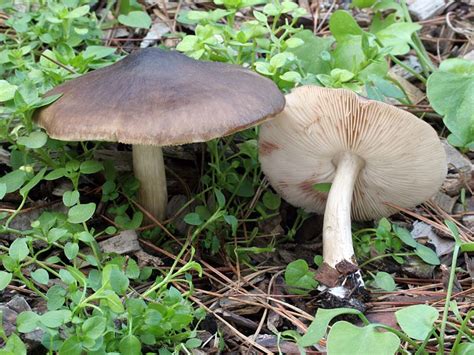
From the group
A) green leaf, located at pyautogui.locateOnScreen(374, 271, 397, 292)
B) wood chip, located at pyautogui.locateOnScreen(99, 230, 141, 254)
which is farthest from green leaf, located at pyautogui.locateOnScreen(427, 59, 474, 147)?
wood chip, located at pyautogui.locateOnScreen(99, 230, 141, 254)

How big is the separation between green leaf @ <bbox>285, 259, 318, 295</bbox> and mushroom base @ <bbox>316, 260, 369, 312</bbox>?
3 centimetres

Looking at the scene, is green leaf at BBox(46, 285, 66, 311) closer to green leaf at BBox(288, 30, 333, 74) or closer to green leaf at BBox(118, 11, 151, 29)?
green leaf at BBox(288, 30, 333, 74)

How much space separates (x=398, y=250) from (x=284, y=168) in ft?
1.81

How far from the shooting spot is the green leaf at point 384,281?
89.8 inches

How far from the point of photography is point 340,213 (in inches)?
101

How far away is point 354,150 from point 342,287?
0.57 metres

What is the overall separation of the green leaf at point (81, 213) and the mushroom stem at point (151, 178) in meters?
0.45

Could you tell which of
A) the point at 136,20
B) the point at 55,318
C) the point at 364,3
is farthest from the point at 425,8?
the point at 55,318

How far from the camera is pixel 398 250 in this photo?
2.55m

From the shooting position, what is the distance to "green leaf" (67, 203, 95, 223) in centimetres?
220

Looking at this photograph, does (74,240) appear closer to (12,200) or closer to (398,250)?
(12,200)

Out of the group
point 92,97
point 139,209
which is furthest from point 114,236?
point 92,97

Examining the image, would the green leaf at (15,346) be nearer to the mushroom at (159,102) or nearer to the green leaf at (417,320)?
the mushroom at (159,102)

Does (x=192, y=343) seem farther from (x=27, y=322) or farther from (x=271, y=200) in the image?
(x=271, y=200)
